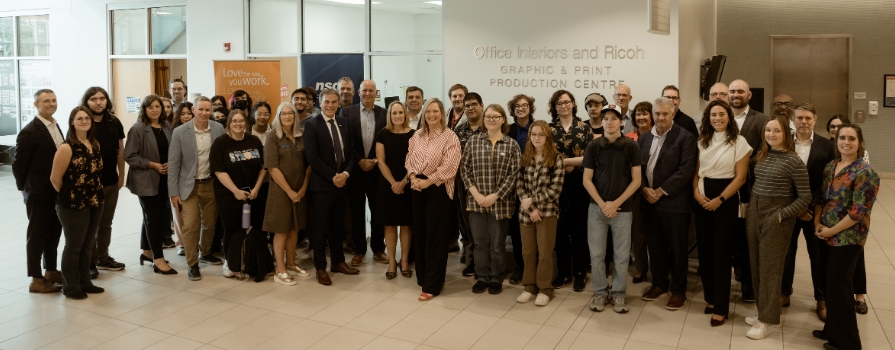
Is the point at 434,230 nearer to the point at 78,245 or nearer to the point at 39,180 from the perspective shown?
the point at 78,245

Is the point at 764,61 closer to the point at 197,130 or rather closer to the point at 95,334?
the point at 197,130

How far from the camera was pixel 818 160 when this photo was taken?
4.78m

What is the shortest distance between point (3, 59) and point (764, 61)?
13143 millimetres

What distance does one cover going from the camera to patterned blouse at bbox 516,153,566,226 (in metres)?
5.30

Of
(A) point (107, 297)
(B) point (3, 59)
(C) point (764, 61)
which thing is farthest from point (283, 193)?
(B) point (3, 59)

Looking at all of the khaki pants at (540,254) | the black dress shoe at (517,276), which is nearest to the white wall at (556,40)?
the black dress shoe at (517,276)

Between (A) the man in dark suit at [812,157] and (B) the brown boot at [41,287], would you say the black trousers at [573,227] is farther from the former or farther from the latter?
(B) the brown boot at [41,287]

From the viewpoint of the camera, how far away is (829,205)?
4391 millimetres

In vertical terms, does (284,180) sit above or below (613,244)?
above

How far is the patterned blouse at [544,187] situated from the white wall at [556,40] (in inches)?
88.5

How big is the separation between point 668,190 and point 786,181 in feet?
2.68

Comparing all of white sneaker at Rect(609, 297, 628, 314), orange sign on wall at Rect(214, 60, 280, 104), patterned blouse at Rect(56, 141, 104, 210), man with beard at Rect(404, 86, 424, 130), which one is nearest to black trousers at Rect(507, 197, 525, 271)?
white sneaker at Rect(609, 297, 628, 314)

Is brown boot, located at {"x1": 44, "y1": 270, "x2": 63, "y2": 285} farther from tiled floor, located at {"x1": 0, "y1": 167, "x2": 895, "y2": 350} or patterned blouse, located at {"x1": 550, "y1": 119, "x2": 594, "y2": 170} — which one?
patterned blouse, located at {"x1": 550, "y1": 119, "x2": 594, "y2": 170}

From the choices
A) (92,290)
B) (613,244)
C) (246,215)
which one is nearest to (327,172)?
(246,215)
